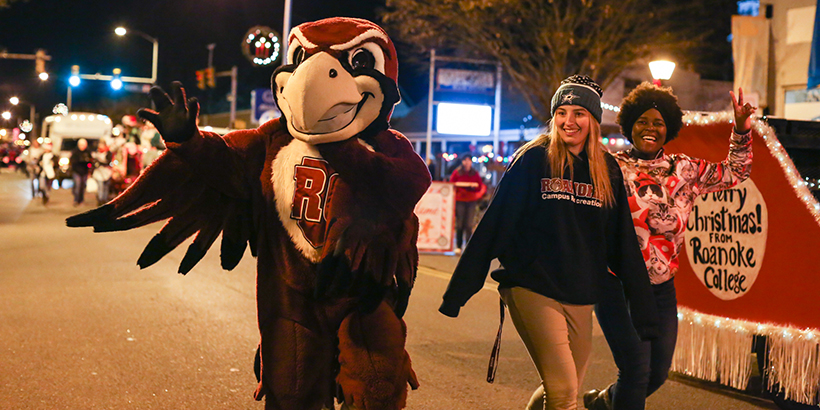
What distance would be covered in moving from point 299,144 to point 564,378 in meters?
1.41

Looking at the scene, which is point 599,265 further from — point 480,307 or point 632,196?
point 480,307

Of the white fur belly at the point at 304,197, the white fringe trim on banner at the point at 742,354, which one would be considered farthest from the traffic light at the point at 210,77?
the white fur belly at the point at 304,197

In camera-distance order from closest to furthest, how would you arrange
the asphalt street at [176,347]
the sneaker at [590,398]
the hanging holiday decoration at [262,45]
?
the sneaker at [590,398]
the asphalt street at [176,347]
the hanging holiday decoration at [262,45]

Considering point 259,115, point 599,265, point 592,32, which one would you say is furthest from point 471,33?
point 599,265

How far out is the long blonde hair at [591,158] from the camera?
3082 millimetres

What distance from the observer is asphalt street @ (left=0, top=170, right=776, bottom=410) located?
14.4 feet

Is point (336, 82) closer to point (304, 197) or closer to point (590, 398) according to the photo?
point (304, 197)

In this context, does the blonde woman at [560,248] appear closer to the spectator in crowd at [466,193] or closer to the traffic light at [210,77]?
the spectator in crowd at [466,193]

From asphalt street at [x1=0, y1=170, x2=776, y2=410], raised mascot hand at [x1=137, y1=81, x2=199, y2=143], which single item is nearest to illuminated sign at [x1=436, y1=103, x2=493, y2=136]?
asphalt street at [x1=0, y1=170, x2=776, y2=410]

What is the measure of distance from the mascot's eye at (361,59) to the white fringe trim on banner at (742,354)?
9.72ft

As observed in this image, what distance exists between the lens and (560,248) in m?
2.97

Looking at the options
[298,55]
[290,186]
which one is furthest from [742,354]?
[298,55]

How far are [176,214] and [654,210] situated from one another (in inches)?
85.1

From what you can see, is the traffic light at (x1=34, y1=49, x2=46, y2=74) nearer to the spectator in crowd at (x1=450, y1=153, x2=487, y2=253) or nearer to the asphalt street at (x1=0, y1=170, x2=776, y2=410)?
the asphalt street at (x1=0, y1=170, x2=776, y2=410)
